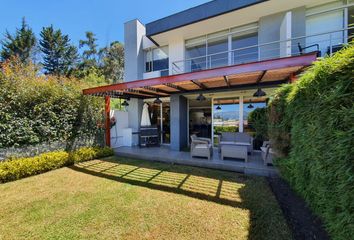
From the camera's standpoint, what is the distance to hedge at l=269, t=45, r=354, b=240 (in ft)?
6.40

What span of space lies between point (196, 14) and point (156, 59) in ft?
12.9

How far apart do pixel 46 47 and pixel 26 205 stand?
33536 mm

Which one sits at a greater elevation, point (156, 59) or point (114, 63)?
point (114, 63)

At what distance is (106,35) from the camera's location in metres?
33.3

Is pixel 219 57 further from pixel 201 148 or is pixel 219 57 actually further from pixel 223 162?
pixel 223 162

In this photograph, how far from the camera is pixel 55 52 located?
2877 centimetres

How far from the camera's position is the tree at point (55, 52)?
1109 inches

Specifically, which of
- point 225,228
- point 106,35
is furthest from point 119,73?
point 225,228

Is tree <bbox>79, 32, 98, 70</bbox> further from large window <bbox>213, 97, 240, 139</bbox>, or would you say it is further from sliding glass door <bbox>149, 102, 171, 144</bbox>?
large window <bbox>213, 97, 240, 139</bbox>

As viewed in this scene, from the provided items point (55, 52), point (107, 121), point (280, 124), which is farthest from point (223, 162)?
point (55, 52)

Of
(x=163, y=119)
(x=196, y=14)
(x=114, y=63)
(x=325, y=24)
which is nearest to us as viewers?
(x=325, y=24)

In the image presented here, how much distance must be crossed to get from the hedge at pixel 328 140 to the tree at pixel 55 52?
109 ft

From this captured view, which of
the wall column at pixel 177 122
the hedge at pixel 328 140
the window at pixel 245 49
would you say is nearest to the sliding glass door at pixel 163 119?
the wall column at pixel 177 122

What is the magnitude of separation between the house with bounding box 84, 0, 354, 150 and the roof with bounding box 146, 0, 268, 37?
4 centimetres
